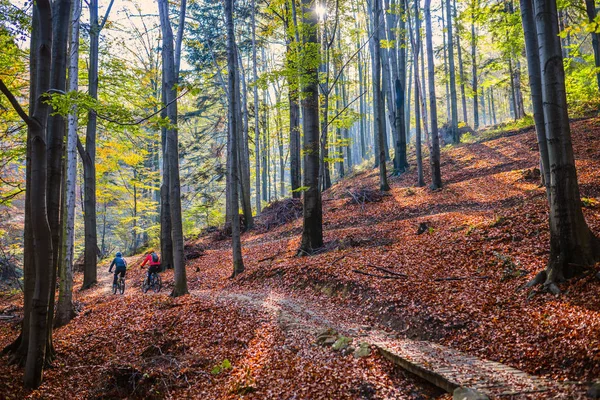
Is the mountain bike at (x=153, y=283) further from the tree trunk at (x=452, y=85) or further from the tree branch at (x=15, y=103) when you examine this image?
the tree trunk at (x=452, y=85)

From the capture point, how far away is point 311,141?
12328 millimetres

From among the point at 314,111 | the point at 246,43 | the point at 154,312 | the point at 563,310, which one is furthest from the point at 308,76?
the point at 246,43

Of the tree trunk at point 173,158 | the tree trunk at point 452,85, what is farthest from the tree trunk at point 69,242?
the tree trunk at point 452,85

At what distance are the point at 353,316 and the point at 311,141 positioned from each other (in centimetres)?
645

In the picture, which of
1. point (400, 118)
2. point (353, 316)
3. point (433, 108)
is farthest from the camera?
point (400, 118)

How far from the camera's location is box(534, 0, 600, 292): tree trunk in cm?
594

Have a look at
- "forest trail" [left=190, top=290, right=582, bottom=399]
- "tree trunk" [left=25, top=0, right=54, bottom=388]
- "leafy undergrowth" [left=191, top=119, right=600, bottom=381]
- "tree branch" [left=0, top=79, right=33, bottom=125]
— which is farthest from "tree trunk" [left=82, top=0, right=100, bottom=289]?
"forest trail" [left=190, top=290, right=582, bottom=399]

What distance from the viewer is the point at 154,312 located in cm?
953

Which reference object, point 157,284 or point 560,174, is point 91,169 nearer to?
point 157,284

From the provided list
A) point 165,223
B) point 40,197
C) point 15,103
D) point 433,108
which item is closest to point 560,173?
point 40,197

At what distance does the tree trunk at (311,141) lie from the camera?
40.0 ft

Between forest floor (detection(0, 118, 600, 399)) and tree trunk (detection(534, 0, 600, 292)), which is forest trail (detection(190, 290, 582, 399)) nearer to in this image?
forest floor (detection(0, 118, 600, 399))

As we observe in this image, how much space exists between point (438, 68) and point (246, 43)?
14.0 meters

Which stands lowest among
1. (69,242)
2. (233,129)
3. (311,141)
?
(69,242)
